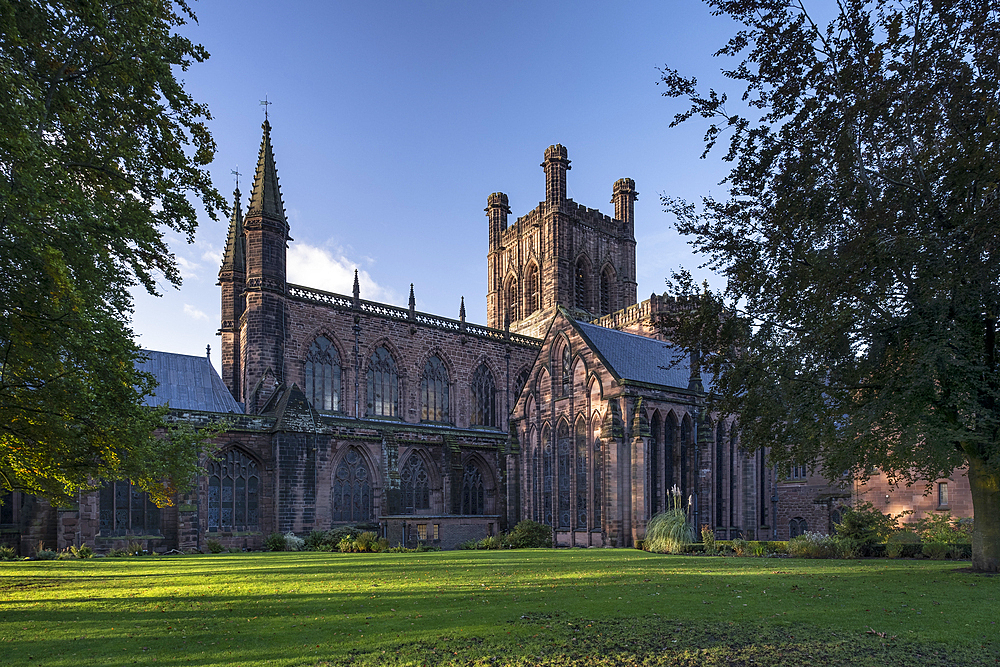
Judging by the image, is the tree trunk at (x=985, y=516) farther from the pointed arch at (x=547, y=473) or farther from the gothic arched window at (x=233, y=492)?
the gothic arched window at (x=233, y=492)

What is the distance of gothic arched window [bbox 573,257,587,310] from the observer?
5410 centimetres

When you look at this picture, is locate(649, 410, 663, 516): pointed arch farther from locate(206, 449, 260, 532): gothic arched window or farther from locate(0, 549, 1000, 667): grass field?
locate(206, 449, 260, 532): gothic arched window

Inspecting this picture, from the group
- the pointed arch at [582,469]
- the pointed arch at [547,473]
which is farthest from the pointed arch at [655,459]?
the pointed arch at [547,473]

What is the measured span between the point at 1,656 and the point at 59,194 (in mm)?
6511

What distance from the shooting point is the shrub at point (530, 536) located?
1106 inches

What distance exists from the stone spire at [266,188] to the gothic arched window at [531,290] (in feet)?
77.4

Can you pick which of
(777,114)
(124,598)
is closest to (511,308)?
(777,114)

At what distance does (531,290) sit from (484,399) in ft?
44.5

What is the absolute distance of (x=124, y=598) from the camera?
11.5 meters

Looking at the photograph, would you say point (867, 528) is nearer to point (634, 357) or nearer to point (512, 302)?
point (634, 357)

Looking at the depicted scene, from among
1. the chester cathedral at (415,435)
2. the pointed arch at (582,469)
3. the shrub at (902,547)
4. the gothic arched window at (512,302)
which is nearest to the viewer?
the shrub at (902,547)

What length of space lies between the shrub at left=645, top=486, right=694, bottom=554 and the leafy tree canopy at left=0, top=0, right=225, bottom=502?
50.9ft

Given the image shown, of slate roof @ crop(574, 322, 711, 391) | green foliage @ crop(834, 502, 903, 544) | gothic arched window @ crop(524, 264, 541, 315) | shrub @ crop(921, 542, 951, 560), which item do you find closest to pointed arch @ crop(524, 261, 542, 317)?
gothic arched window @ crop(524, 264, 541, 315)

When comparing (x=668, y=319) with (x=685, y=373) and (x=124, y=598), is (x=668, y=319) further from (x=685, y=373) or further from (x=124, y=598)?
(x=685, y=373)
